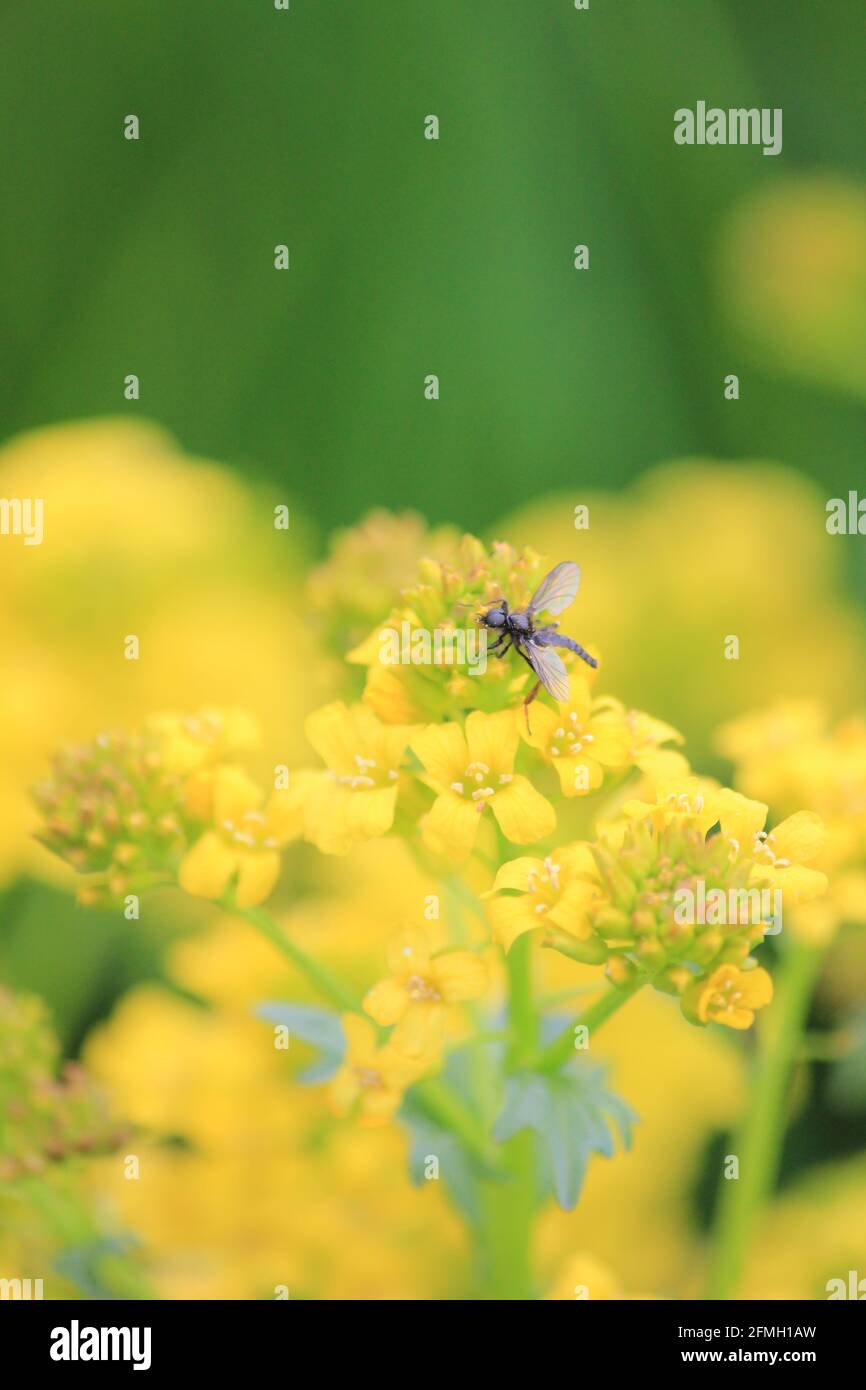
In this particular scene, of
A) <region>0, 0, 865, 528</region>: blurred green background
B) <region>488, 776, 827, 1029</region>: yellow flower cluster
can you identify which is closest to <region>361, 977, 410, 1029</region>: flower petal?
<region>488, 776, 827, 1029</region>: yellow flower cluster

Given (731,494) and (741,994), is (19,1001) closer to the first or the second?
(741,994)

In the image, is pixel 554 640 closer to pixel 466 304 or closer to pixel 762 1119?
pixel 762 1119

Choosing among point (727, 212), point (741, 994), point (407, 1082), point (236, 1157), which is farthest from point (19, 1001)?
point (727, 212)

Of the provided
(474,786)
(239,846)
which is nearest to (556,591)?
(474,786)

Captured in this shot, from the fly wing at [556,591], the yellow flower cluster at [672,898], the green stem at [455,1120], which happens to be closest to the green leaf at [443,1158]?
the green stem at [455,1120]

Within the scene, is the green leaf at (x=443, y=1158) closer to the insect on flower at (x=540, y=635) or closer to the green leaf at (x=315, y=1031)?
the green leaf at (x=315, y=1031)

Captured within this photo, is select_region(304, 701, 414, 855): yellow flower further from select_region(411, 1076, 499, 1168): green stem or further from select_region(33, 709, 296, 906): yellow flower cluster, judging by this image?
select_region(411, 1076, 499, 1168): green stem

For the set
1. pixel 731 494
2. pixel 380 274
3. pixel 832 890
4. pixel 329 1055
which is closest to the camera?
pixel 329 1055
